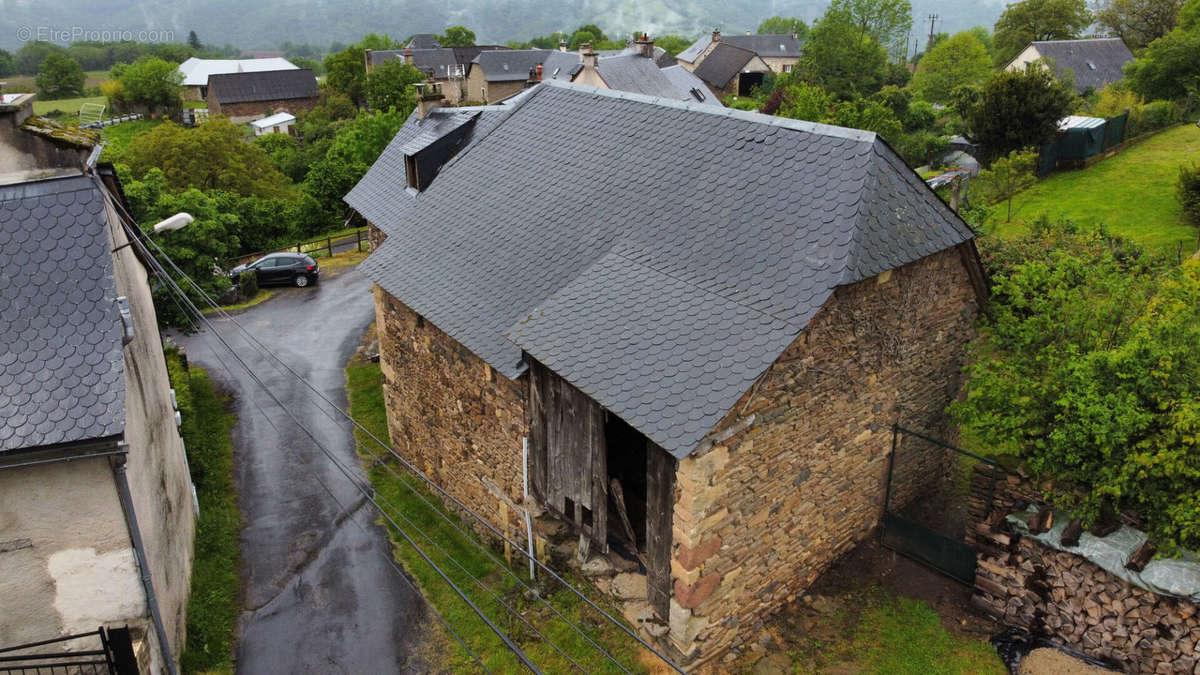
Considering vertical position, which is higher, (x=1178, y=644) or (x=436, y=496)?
(x=1178, y=644)

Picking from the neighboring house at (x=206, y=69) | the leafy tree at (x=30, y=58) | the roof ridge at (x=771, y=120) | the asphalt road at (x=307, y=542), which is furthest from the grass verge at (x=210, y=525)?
the leafy tree at (x=30, y=58)

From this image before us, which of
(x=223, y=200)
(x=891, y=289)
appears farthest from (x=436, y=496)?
(x=223, y=200)

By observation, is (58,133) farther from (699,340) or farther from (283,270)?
(283,270)

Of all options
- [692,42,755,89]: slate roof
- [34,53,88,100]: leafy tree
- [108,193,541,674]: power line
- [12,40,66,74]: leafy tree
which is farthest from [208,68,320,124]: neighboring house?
[108,193,541,674]: power line

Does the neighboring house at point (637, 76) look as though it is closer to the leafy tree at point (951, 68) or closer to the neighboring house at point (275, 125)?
the leafy tree at point (951, 68)

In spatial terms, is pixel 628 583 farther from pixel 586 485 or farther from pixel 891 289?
pixel 891 289

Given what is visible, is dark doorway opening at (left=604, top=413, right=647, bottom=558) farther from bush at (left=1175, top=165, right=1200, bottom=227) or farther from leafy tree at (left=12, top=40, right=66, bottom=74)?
leafy tree at (left=12, top=40, right=66, bottom=74)

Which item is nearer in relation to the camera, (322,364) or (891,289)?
(891,289)

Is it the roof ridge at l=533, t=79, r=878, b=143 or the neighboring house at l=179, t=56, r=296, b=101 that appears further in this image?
the neighboring house at l=179, t=56, r=296, b=101
